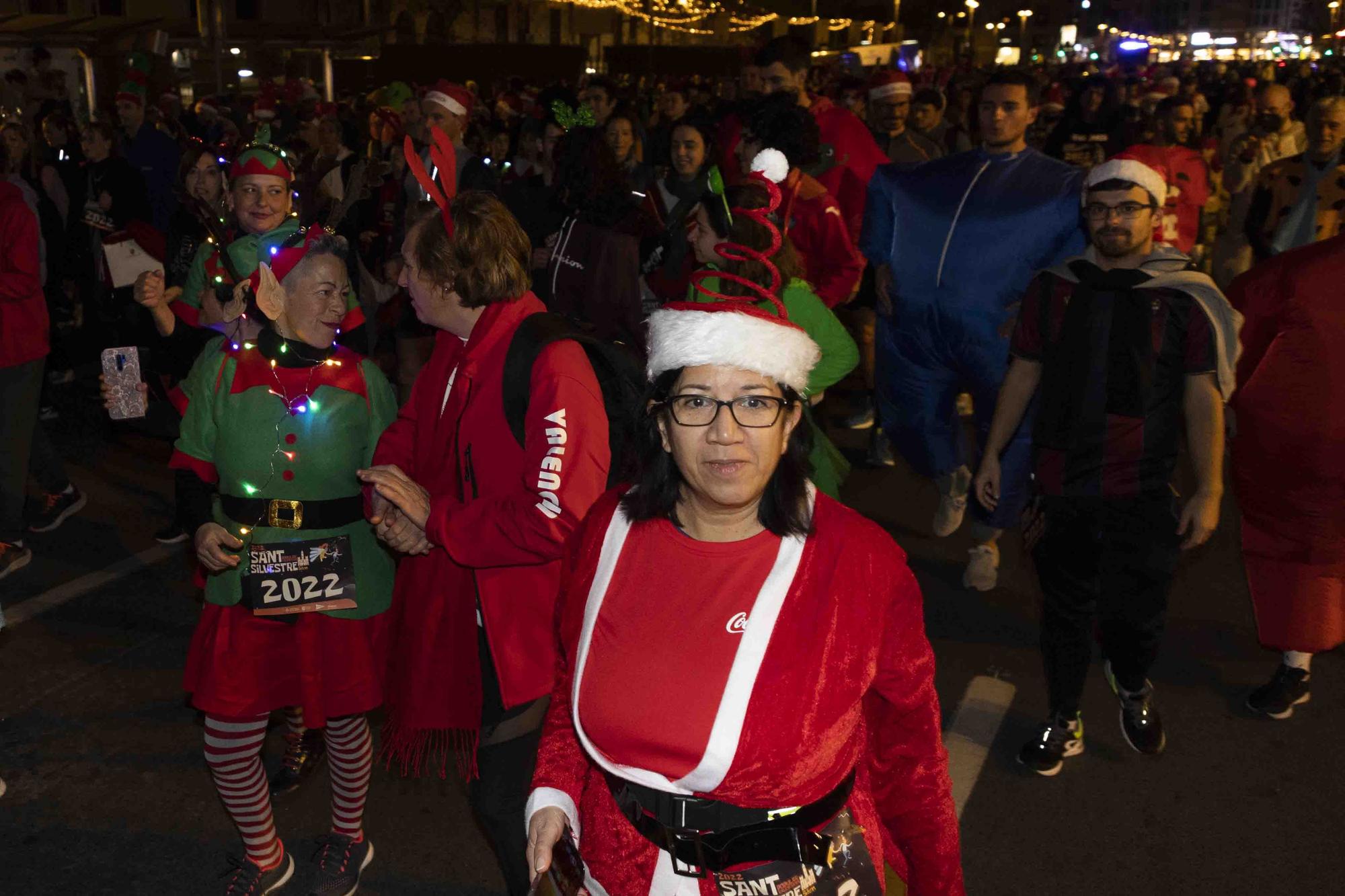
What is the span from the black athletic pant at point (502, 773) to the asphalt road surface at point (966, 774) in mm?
925

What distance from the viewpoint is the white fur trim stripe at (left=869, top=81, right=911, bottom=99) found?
972cm

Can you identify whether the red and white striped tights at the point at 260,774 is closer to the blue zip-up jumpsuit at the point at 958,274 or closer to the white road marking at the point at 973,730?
the white road marking at the point at 973,730

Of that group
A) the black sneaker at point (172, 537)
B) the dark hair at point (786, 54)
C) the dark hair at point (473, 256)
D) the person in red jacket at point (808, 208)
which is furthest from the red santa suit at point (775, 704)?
the dark hair at point (786, 54)

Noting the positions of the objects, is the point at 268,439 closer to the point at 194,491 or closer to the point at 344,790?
the point at 194,491

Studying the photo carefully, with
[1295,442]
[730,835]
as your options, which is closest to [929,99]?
[1295,442]

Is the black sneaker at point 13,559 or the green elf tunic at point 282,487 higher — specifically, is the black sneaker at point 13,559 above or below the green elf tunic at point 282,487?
below

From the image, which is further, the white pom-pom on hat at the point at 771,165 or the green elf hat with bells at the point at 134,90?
the green elf hat with bells at the point at 134,90

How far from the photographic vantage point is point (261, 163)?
4613mm

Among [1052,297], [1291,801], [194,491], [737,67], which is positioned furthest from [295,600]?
[737,67]

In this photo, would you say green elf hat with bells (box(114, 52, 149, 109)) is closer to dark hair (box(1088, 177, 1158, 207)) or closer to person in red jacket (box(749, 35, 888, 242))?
person in red jacket (box(749, 35, 888, 242))

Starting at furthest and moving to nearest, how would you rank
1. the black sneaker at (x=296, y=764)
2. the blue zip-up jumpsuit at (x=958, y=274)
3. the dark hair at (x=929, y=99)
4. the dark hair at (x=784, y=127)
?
Answer: the dark hair at (x=929, y=99) → the dark hair at (x=784, y=127) → the blue zip-up jumpsuit at (x=958, y=274) → the black sneaker at (x=296, y=764)

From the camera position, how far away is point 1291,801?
4316 millimetres

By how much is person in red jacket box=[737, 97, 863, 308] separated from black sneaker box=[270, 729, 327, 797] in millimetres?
3159

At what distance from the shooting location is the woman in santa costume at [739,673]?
2.20 meters
